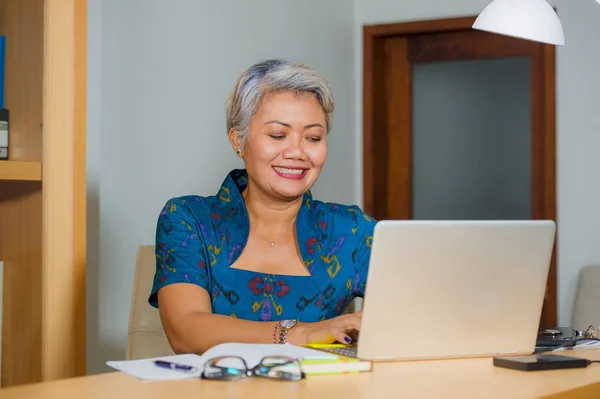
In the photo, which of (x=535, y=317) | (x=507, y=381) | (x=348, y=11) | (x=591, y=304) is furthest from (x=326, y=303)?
(x=348, y=11)

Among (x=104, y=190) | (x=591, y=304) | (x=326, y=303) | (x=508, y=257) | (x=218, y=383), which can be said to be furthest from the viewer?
(x=591, y=304)

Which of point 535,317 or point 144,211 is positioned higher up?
point 144,211

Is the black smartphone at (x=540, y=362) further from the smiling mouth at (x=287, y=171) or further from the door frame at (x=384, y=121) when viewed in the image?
the door frame at (x=384, y=121)

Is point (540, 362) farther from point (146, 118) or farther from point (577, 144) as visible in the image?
point (577, 144)

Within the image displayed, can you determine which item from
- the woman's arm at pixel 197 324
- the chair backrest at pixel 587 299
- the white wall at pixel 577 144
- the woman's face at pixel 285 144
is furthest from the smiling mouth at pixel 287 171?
the white wall at pixel 577 144

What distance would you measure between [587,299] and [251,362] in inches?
105

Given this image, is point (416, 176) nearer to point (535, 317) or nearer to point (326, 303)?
point (326, 303)

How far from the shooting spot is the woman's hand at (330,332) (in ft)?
5.56

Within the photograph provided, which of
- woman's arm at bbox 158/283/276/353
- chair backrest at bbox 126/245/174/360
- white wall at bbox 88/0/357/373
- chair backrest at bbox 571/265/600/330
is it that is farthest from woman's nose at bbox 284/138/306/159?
chair backrest at bbox 571/265/600/330

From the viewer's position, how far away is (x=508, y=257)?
5.24ft

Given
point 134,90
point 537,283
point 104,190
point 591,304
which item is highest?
point 134,90

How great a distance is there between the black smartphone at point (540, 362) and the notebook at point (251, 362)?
253 millimetres

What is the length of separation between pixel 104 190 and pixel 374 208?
1902 millimetres

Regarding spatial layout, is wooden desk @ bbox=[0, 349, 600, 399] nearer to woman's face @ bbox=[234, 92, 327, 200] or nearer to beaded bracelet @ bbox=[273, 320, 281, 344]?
beaded bracelet @ bbox=[273, 320, 281, 344]
